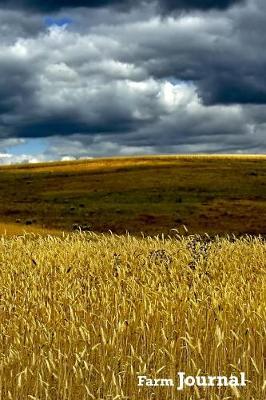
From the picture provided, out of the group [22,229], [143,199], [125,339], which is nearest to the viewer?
[125,339]

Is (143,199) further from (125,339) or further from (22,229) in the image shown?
(125,339)

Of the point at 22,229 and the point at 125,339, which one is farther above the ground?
the point at 22,229

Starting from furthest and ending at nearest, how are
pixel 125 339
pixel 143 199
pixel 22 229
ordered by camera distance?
pixel 143 199 < pixel 22 229 < pixel 125 339

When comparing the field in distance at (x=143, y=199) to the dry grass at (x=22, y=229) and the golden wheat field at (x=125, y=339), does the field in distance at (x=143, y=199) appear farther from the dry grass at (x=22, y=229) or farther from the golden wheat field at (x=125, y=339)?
the golden wheat field at (x=125, y=339)

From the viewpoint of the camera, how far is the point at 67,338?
265 inches

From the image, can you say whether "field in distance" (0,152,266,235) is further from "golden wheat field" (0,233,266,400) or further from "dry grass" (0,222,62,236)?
"golden wheat field" (0,233,266,400)

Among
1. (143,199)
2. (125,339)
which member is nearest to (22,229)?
(143,199)

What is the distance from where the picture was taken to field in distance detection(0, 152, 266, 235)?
107ft

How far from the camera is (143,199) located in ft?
148

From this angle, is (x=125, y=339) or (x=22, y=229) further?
(x=22, y=229)

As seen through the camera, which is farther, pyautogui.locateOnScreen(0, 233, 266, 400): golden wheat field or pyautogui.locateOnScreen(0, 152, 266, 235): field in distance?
pyautogui.locateOnScreen(0, 152, 266, 235): field in distance

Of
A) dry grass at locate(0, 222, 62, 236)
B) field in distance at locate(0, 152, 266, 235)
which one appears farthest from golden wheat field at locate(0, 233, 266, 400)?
field in distance at locate(0, 152, 266, 235)

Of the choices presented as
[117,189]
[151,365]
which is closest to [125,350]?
[151,365]

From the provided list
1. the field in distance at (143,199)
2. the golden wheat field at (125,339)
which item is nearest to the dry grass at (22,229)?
the field in distance at (143,199)
